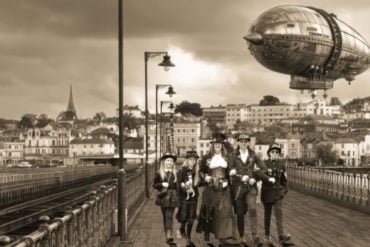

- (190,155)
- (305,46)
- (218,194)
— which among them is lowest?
(218,194)

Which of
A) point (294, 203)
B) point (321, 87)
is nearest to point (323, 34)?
point (321, 87)

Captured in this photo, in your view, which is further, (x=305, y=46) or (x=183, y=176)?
(x=305, y=46)

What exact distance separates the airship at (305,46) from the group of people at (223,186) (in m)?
27.1

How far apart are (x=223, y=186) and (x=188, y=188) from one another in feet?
2.84

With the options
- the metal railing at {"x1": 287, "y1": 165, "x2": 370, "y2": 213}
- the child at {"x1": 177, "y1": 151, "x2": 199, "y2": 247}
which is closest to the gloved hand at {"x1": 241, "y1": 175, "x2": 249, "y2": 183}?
the child at {"x1": 177, "y1": 151, "x2": 199, "y2": 247}

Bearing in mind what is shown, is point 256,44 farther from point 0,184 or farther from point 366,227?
point 366,227

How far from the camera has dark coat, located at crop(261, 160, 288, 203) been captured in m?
13.9

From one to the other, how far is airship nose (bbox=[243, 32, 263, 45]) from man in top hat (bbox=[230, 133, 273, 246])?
Result: 2757 centimetres

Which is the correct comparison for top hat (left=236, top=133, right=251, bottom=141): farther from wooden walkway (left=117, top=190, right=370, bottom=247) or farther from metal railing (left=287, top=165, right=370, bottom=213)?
metal railing (left=287, top=165, right=370, bottom=213)

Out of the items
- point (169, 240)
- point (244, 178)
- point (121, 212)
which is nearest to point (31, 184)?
point (121, 212)

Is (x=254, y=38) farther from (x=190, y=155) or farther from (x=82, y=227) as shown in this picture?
(x=82, y=227)

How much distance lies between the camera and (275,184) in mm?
13852

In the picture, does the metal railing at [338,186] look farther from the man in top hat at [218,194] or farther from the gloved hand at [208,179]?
the gloved hand at [208,179]

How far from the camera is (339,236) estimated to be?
15.8 metres
